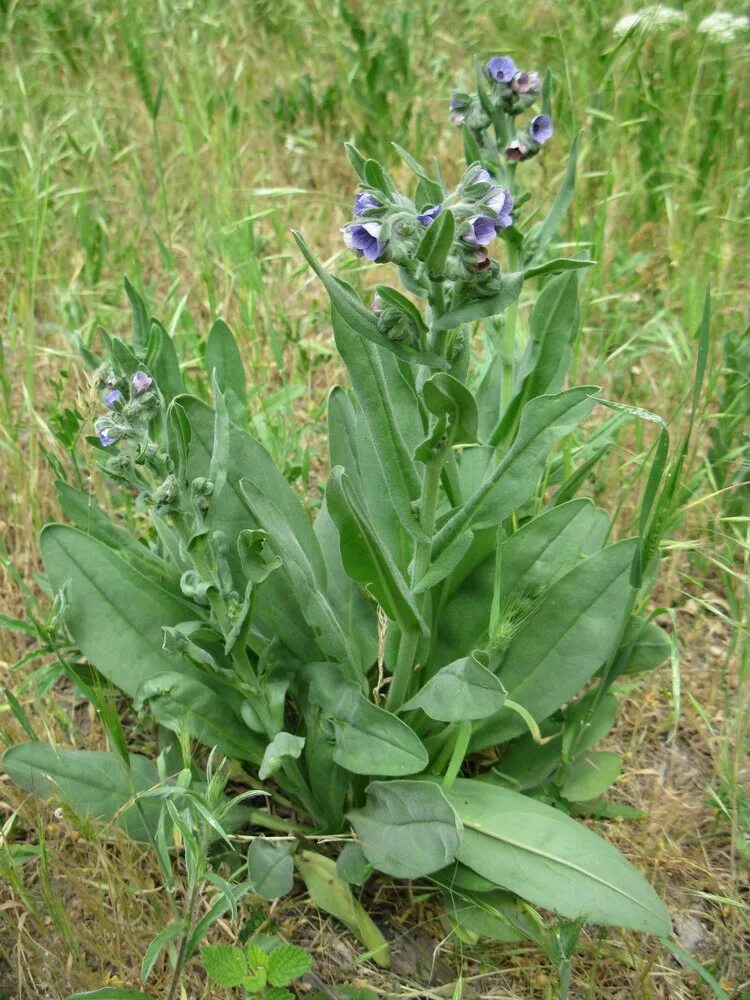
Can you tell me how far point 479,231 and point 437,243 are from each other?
0.10 m

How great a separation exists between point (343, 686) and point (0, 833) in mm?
749

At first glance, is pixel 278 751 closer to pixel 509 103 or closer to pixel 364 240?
pixel 364 240

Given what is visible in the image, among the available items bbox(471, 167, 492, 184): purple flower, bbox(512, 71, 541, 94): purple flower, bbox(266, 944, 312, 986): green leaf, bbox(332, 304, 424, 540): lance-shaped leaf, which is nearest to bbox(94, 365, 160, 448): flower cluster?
bbox(332, 304, 424, 540): lance-shaped leaf

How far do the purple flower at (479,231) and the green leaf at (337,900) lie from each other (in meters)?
1.37

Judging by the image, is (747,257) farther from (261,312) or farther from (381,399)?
(381,399)

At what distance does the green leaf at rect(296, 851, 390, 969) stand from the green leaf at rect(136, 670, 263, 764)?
262 millimetres

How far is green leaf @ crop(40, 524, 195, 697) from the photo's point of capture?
211 cm

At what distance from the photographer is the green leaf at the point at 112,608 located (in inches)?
83.0

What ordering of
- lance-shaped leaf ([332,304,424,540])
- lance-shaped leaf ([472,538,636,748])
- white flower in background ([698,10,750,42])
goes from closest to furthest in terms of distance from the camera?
lance-shaped leaf ([332,304,424,540])
lance-shaped leaf ([472,538,636,748])
white flower in background ([698,10,750,42])

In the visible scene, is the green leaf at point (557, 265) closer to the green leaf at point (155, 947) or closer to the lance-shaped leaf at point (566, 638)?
the lance-shaped leaf at point (566, 638)

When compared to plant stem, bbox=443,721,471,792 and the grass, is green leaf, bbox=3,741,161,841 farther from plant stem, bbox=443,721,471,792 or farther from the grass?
plant stem, bbox=443,721,471,792

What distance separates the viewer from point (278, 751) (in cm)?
184

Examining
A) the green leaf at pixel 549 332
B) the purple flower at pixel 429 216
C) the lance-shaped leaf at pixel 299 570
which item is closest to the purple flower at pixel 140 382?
the lance-shaped leaf at pixel 299 570

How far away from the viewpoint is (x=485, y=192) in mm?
1562
